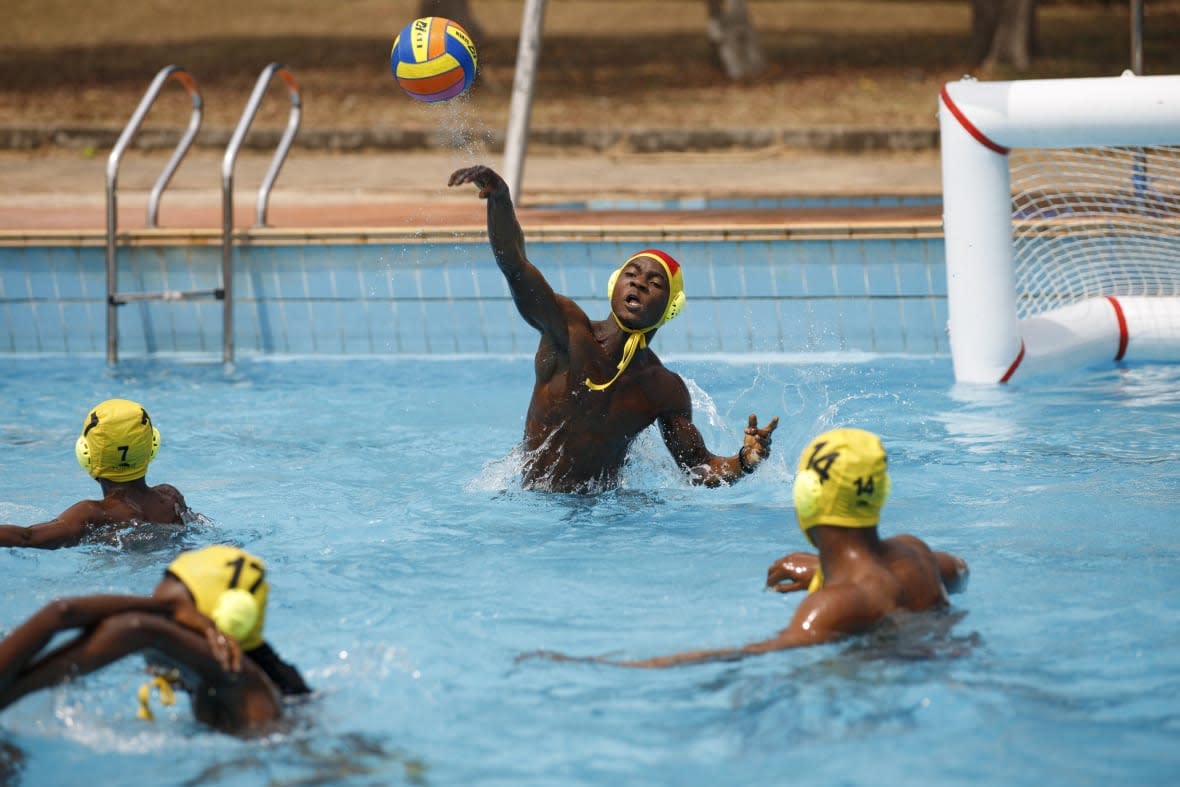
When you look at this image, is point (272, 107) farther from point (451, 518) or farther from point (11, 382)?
point (451, 518)

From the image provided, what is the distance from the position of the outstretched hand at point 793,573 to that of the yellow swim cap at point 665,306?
4.91 ft

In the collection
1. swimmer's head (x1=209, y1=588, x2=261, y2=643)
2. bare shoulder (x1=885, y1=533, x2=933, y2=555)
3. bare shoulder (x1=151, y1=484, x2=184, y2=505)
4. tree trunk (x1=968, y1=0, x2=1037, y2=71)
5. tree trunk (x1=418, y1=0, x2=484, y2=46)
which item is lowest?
bare shoulder (x1=885, y1=533, x2=933, y2=555)

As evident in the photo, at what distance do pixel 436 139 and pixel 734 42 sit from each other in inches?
231

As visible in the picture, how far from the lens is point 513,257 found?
6.05 m

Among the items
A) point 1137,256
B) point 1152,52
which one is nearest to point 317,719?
point 1137,256

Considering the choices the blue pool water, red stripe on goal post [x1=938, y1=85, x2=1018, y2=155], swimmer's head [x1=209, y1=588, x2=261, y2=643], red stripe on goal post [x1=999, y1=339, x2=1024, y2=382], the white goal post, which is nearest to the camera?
swimmer's head [x1=209, y1=588, x2=261, y2=643]

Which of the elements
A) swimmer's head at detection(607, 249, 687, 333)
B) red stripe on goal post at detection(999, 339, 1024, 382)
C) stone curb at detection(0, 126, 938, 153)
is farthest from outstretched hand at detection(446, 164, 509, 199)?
stone curb at detection(0, 126, 938, 153)

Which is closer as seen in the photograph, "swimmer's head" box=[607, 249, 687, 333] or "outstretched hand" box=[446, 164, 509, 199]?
"outstretched hand" box=[446, 164, 509, 199]

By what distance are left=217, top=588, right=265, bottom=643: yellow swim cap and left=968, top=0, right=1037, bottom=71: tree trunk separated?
59.8 ft

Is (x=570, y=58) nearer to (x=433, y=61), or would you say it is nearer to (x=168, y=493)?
(x=433, y=61)

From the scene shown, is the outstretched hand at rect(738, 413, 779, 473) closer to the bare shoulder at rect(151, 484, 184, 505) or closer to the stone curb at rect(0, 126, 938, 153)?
the bare shoulder at rect(151, 484, 184, 505)

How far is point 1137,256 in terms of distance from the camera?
385 inches

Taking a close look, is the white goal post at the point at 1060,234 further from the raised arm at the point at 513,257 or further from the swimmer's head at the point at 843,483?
the swimmer's head at the point at 843,483

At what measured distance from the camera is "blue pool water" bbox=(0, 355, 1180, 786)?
4.30 metres
